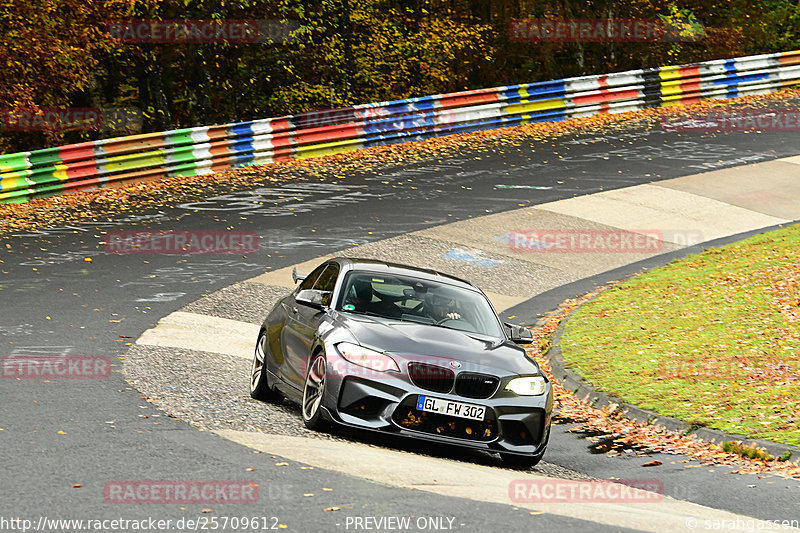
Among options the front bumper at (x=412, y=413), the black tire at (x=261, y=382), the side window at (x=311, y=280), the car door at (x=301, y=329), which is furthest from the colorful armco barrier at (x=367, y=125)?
the front bumper at (x=412, y=413)

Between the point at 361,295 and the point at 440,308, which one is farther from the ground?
the point at 361,295

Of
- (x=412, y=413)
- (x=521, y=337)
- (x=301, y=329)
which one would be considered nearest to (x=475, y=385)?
(x=412, y=413)

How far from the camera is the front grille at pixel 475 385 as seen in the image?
896cm

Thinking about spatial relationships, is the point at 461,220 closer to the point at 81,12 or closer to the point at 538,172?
the point at 538,172

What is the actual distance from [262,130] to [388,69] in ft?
23.3

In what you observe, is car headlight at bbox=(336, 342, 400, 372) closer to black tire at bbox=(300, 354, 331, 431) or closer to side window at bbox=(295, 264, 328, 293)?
black tire at bbox=(300, 354, 331, 431)

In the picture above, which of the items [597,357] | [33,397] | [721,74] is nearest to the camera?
[33,397]

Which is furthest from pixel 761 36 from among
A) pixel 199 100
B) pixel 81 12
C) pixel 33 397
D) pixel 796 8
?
pixel 33 397

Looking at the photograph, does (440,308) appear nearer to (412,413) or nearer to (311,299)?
(311,299)

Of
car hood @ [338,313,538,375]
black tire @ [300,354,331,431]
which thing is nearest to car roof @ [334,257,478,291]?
car hood @ [338,313,538,375]

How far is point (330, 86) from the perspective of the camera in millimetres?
30281

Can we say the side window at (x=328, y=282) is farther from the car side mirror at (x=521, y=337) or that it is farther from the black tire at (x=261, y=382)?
the car side mirror at (x=521, y=337)

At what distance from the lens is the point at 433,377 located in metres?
8.95

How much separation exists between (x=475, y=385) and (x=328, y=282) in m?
2.30
